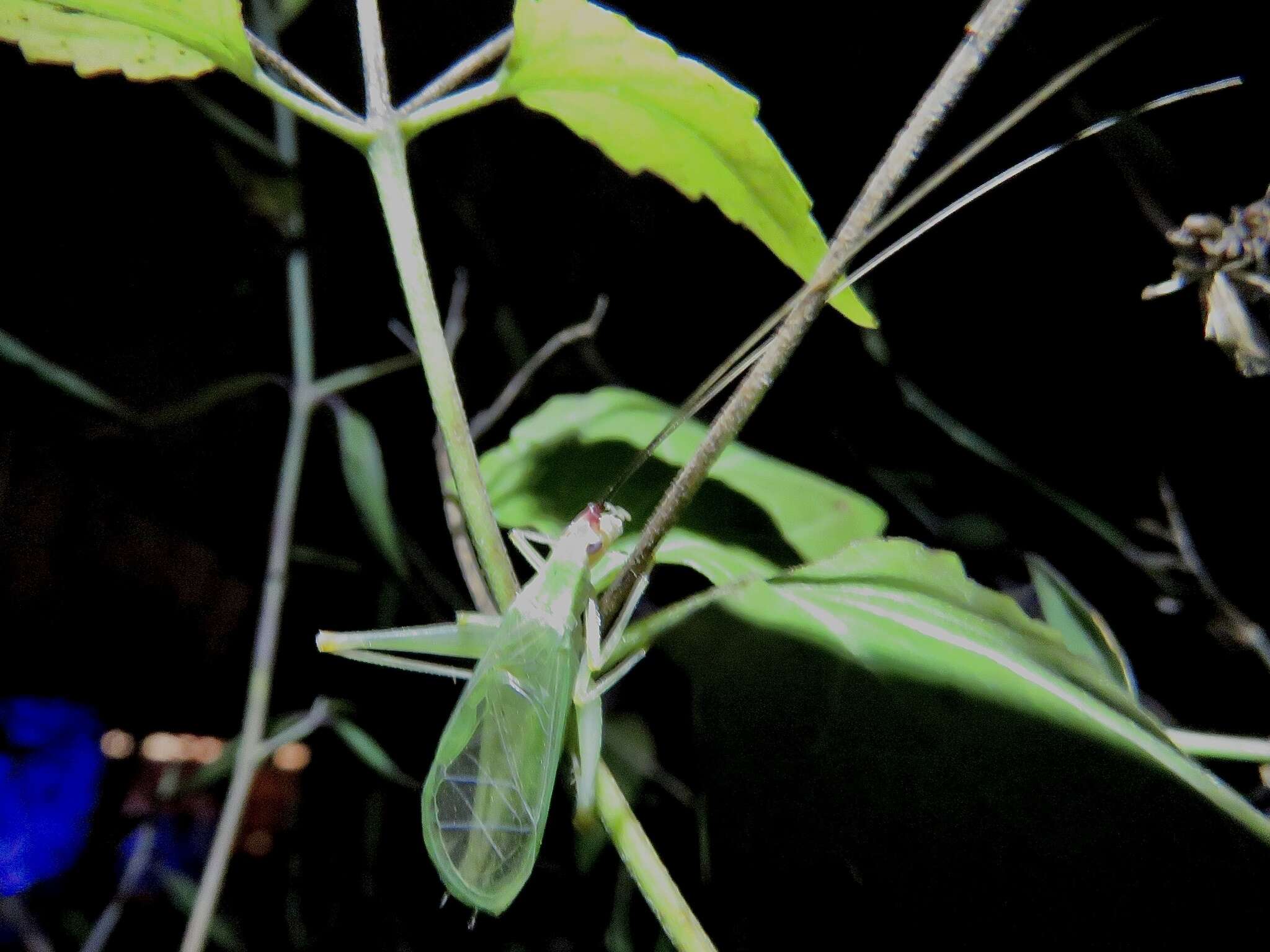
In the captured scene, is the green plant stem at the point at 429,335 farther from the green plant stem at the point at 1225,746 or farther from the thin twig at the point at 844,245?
the green plant stem at the point at 1225,746

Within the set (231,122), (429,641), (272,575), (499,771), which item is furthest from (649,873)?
(231,122)

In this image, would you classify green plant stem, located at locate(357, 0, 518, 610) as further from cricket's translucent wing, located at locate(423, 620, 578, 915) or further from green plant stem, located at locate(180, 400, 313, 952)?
green plant stem, located at locate(180, 400, 313, 952)

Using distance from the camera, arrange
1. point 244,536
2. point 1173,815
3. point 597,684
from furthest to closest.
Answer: point 244,536, point 597,684, point 1173,815

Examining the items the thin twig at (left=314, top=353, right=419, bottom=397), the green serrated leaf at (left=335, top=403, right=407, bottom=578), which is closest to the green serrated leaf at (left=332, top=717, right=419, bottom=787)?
the green serrated leaf at (left=335, top=403, right=407, bottom=578)

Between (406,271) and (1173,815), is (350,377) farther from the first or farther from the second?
(1173,815)

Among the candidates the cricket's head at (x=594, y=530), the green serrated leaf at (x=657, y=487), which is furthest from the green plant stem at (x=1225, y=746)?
the cricket's head at (x=594, y=530)

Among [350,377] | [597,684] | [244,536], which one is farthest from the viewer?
[244,536]

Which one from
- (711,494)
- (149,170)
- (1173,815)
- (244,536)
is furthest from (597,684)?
(149,170)
